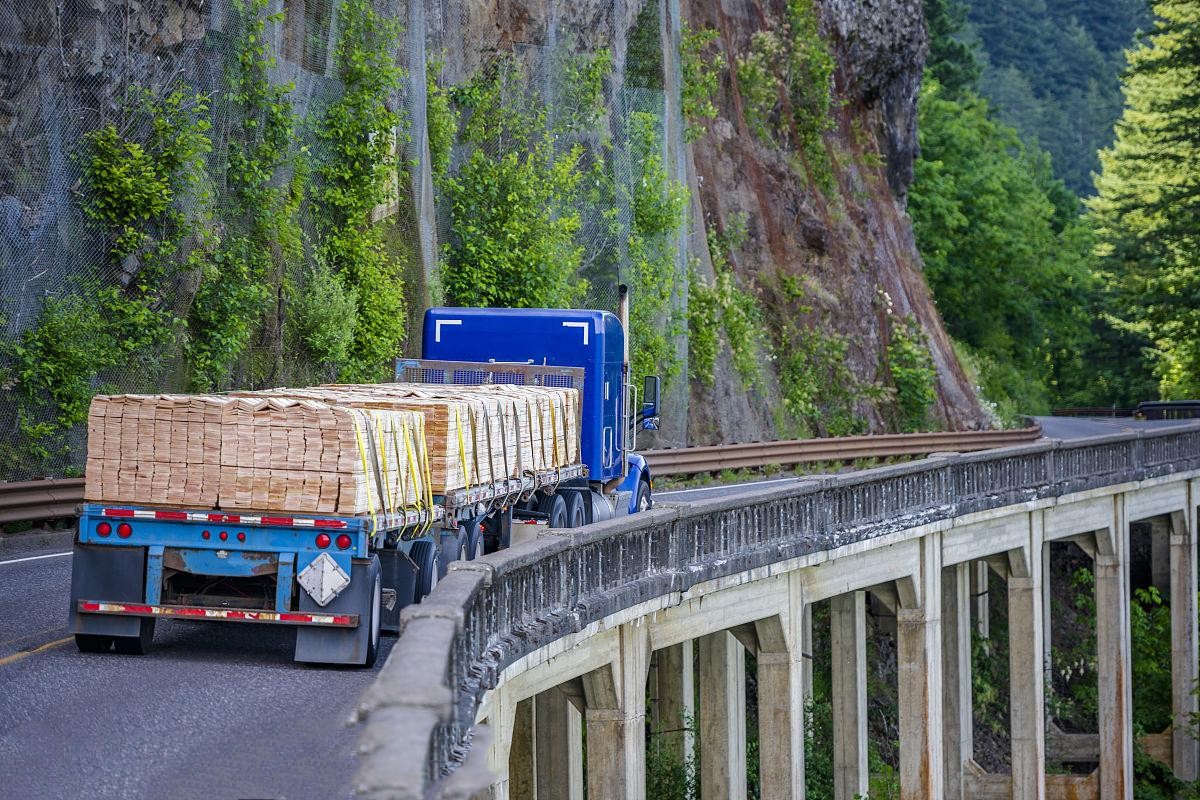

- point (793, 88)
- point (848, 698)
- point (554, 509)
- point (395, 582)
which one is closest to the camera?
point (395, 582)

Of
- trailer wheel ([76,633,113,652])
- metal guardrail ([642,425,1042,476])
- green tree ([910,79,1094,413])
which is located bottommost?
trailer wheel ([76,633,113,652])

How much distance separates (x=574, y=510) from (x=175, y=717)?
8.14m

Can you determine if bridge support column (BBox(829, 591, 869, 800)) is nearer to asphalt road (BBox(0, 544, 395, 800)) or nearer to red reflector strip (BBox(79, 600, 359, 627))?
asphalt road (BBox(0, 544, 395, 800))

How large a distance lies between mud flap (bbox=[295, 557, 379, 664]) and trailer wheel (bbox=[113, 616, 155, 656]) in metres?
1.22

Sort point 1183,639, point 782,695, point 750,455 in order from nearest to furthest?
point 782,695, point 750,455, point 1183,639

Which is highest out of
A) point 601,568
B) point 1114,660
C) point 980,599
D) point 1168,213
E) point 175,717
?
point 1168,213

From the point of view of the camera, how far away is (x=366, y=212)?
25.8 m

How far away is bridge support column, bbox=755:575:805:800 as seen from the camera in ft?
59.8

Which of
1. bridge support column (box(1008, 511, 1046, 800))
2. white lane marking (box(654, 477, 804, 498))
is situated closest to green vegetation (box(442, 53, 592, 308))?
white lane marking (box(654, 477, 804, 498))

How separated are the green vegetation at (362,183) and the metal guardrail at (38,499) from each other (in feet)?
21.9

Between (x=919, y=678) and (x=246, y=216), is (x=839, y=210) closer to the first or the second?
(x=919, y=678)

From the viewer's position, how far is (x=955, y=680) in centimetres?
2969

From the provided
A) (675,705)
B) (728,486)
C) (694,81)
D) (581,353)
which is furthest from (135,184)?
(694,81)

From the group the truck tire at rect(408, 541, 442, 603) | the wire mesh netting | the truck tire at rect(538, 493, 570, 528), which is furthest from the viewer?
the wire mesh netting
